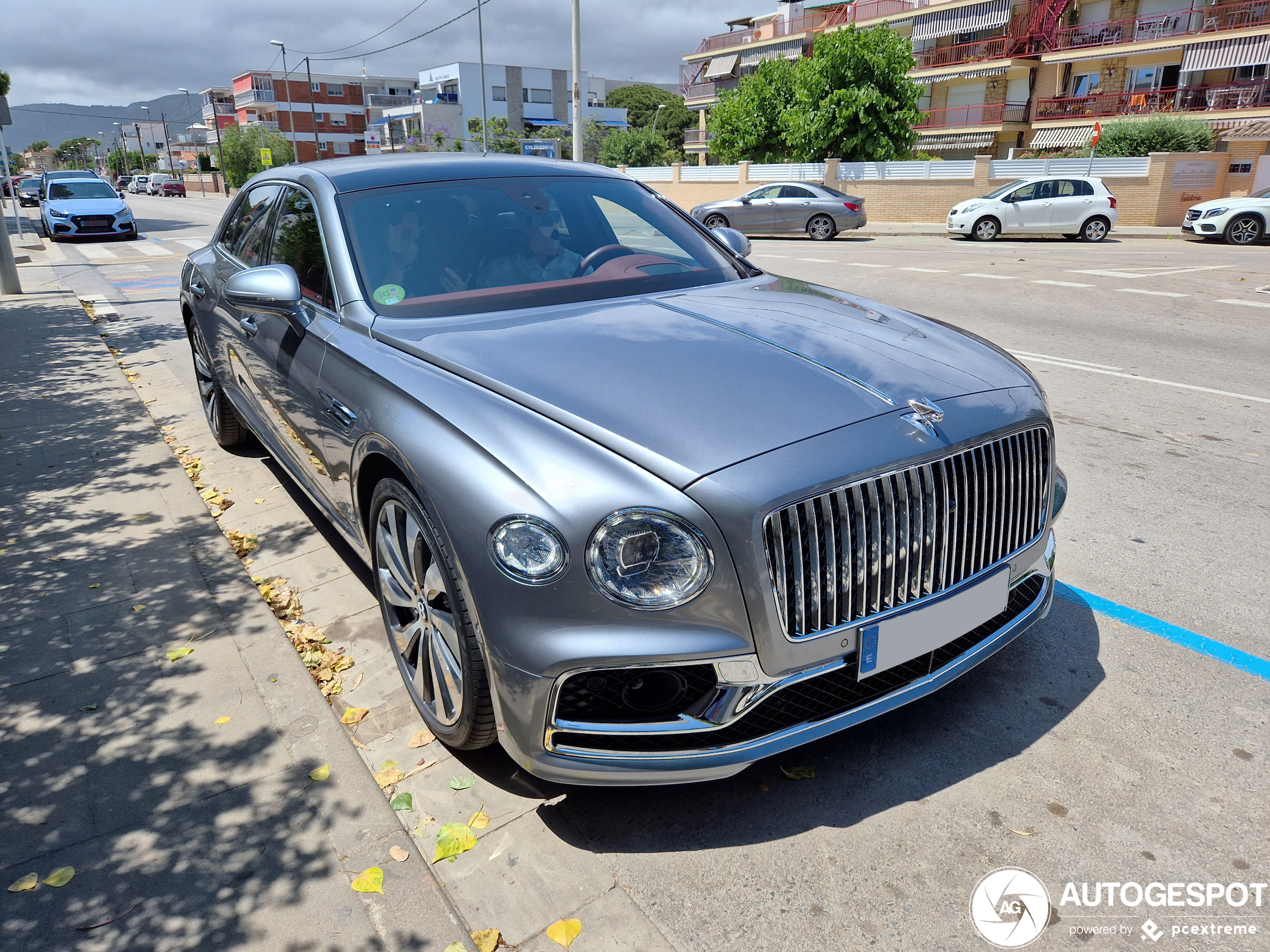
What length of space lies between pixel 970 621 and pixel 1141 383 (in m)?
5.64

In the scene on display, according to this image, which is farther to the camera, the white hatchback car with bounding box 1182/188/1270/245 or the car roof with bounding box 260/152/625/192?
the white hatchback car with bounding box 1182/188/1270/245

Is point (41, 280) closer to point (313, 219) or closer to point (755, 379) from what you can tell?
point (313, 219)

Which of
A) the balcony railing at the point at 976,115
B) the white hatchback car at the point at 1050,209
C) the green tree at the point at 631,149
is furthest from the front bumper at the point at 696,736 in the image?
the green tree at the point at 631,149

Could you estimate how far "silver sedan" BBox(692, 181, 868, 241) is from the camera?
2250 cm

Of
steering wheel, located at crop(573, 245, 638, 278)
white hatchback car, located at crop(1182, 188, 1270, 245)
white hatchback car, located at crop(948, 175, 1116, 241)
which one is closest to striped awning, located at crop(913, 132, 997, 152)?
white hatchback car, located at crop(948, 175, 1116, 241)

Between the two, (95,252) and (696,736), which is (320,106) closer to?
(95,252)

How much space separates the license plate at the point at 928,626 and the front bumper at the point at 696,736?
0.07m

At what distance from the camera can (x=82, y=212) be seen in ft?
72.4

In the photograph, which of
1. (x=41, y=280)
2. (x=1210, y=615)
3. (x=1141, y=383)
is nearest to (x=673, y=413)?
(x=1210, y=615)

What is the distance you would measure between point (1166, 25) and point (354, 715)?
47133 millimetres

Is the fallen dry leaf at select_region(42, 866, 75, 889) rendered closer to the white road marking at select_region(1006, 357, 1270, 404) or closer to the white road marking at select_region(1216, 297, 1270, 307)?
the white road marking at select_region(1006, 357, 1270, 404)

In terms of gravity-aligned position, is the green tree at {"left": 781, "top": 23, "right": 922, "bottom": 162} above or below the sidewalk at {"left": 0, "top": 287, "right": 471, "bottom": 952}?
above

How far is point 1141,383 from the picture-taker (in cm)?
702

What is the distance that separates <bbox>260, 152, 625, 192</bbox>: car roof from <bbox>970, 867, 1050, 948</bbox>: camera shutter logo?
3.08 meters
